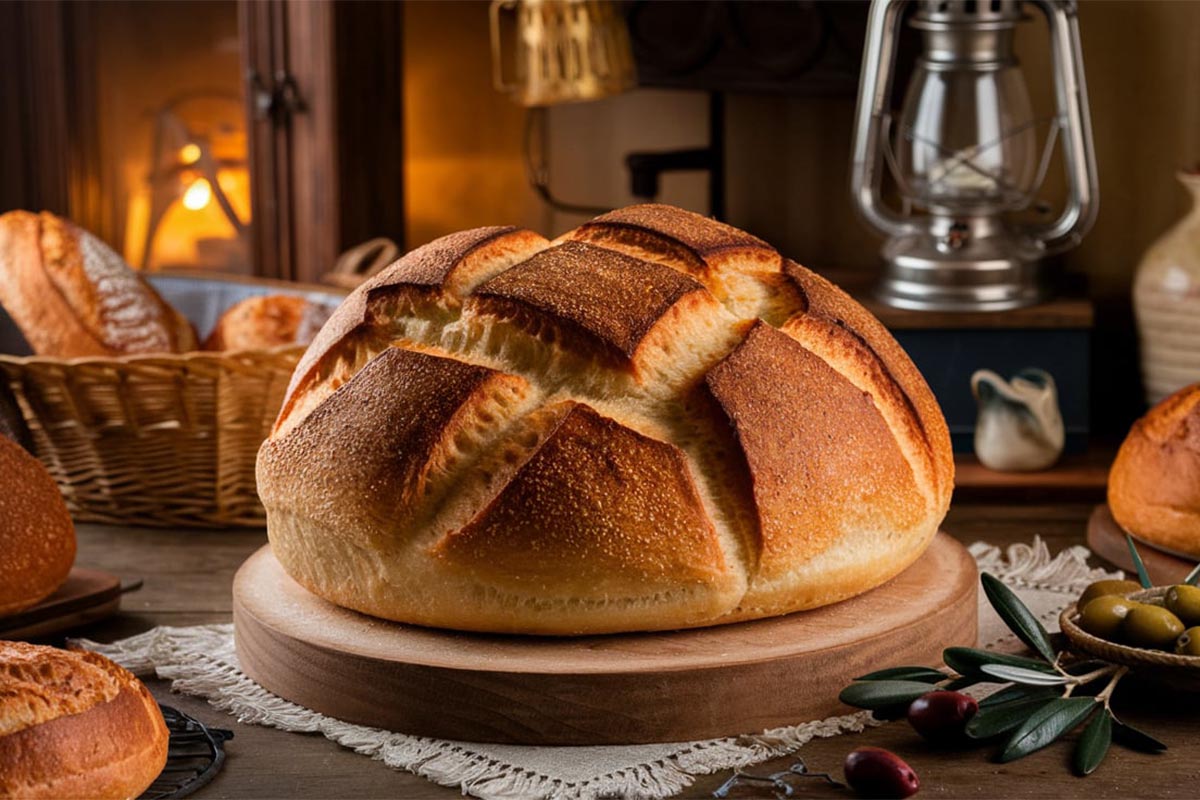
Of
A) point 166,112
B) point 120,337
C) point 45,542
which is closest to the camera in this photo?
point 45,542

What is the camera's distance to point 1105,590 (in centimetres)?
111

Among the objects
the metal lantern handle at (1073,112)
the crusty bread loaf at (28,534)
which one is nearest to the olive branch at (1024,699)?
the crusty bread loaf at (28,534)

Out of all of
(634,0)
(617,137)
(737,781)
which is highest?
(634,0)

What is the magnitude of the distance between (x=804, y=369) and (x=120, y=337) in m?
0.87

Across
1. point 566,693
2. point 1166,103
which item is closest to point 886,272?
point 1166,103

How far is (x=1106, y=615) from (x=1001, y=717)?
14 cm

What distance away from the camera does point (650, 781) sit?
0.92 m

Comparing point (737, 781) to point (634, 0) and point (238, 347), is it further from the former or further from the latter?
point (634, 0)

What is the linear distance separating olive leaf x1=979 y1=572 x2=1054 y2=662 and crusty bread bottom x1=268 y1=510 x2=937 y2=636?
70 mm

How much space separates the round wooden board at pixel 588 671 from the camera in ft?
3.17

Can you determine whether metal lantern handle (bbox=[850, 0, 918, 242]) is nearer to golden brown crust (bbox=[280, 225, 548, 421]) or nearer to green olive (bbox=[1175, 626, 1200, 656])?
golden brown crust (bbox=[280, 225, 548, 421])

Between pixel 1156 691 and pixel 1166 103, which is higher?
pixel 1166 103

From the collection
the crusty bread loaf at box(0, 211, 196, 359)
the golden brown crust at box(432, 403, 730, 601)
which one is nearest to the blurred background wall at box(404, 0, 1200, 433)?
the crusty bread loaf at box(0, 211, 196, 359)

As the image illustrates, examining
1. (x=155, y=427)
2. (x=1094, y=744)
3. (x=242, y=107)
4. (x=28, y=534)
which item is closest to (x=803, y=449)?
(x=1094, y=744)
